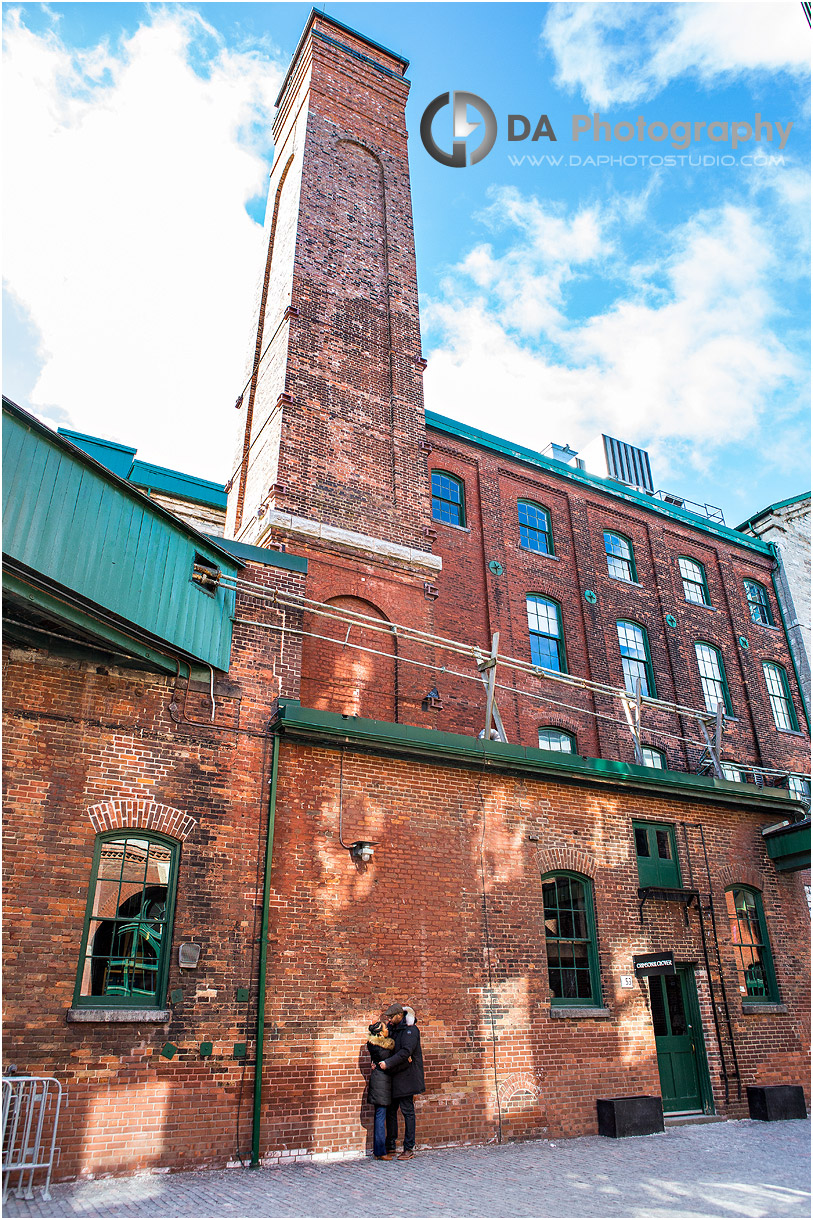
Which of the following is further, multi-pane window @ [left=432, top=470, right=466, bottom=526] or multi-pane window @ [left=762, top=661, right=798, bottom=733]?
multi-pane window @ [left=762, top=661, right=798, bottom=733]

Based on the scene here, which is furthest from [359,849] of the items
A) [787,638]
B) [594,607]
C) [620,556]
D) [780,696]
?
[787,638]

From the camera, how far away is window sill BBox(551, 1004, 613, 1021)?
11461mm

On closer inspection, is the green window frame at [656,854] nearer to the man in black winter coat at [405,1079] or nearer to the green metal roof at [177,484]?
the man in black winter coat at [405,1079]

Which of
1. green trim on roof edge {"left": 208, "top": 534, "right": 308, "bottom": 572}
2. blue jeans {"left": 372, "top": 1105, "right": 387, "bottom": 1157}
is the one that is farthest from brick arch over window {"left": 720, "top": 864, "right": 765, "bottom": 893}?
green trim on roof edge {"left": 208, "top": 534, "right": 308, "bottom": 572}

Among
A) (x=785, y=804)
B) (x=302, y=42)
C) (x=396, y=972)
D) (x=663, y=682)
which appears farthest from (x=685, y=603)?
(x=302, y=42)

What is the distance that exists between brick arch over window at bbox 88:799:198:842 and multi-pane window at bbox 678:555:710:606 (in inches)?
726

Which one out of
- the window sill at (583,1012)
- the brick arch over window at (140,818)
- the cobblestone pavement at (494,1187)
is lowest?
the cobblestone pavement at (494,1187)

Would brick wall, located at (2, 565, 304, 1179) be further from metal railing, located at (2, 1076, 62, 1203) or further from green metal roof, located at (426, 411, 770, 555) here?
green metal roof, located at (426, 411, 770, 555)

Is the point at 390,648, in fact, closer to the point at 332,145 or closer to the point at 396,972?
the point at 396,972

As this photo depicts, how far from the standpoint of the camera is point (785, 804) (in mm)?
15281

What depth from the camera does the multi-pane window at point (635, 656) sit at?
2131 centimetres

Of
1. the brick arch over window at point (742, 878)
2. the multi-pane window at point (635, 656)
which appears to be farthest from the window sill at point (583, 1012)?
the multi-pane window at point (635, 656)

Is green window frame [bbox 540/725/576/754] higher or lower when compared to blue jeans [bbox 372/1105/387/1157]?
higher

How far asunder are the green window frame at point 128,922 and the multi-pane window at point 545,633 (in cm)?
1175
